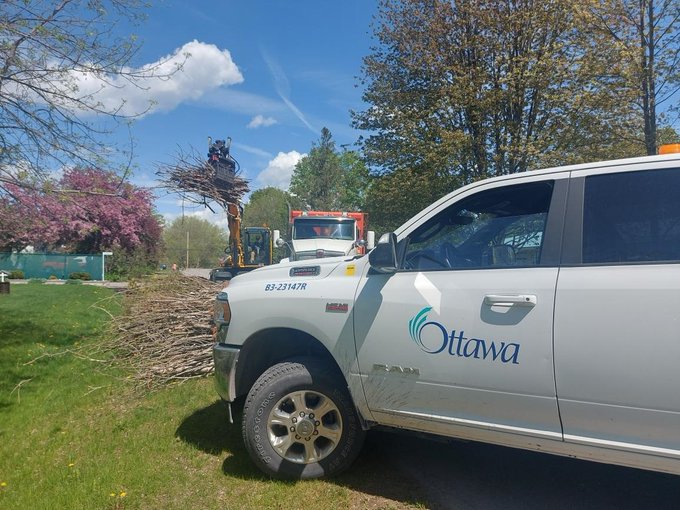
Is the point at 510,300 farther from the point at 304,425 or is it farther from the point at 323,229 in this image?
the point at 323,229

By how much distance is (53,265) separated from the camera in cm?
3538

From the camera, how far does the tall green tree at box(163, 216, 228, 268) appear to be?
231 feet

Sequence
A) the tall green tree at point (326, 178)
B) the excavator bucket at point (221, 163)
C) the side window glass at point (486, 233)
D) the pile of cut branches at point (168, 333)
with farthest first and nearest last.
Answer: the tall green tree at point (326, 178) → the excavator bucket at point (221, 163) → the pile of cut branches at point (168, 333) → the side window glass at point (486, 233)

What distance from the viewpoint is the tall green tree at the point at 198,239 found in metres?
70.4

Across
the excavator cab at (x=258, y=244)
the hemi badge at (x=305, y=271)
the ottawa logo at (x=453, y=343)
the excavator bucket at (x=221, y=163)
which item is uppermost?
the excavator bucket at (x=221, y=163)

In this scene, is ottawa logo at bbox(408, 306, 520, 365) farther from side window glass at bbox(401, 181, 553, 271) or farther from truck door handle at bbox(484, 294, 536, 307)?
side window glass at bbox(401, 181, 553, 271)

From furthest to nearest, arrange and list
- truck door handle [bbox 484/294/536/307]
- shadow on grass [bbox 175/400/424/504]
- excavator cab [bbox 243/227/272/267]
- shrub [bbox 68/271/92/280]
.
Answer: shrub [bbox 68/271/92/280], excavator cab [bbox 243/227/272/267], shadow on grass [bbox 175/400/424/504], truck door handle [bbox 484/294/536/307]

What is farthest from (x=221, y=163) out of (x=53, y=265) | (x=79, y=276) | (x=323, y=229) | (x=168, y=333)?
(x=53, y=265)

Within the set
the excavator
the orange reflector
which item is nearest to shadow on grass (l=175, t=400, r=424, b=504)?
the orange reflector

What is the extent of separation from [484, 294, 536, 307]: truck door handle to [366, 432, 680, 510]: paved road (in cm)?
127

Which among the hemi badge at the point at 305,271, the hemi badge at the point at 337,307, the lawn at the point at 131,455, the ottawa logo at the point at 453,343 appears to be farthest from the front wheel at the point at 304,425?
the ottawa logo at the point at 453,343

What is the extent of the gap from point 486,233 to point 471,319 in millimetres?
669

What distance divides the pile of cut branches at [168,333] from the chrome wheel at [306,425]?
10.3ft

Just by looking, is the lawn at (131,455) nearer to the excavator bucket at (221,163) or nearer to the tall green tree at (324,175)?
the excavator bucket at (221,163)
